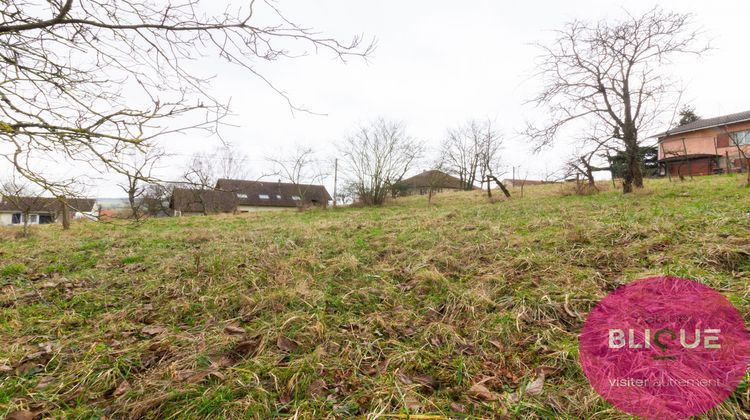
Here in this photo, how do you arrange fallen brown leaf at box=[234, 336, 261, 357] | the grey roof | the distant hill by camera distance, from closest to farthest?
fallen brown leaf at box=[234, 336, 261, 357] → the distant hill → the grey roof

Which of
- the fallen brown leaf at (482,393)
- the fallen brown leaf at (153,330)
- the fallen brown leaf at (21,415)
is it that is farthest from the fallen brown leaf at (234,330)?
the fallen brown leaf at (482,393)

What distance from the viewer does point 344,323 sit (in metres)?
2.75

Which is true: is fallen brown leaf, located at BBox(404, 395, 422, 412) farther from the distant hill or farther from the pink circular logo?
the distant hill

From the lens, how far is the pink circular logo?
1646 millimetres

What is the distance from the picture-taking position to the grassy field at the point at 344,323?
1.82m

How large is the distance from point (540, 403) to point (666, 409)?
58 cm

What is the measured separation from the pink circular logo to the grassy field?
0.27ft

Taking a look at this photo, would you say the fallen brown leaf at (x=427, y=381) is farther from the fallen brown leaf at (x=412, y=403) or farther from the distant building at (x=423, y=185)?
the distant building at (x=423, y=185)

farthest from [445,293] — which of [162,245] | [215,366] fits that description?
[162,245]

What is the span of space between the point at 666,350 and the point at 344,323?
2165mm

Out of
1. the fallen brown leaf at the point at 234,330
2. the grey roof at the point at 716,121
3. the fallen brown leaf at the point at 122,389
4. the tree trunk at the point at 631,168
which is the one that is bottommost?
the fallen brown leaf at the point at 122,389

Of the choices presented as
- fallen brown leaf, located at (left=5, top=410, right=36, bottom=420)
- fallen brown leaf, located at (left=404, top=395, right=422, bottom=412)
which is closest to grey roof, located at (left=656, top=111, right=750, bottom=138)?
fallen brown leaf, located at (left=404, top=395, right=422, bottom=412)

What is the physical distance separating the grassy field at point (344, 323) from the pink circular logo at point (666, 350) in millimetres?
83

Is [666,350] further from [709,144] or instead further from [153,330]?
[709,144]
